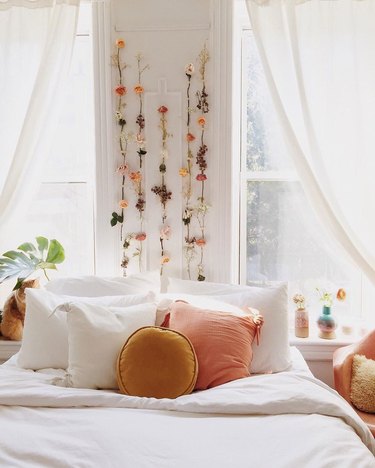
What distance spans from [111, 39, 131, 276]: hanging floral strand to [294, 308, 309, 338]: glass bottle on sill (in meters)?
1.00

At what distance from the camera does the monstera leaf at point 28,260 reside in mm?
2932

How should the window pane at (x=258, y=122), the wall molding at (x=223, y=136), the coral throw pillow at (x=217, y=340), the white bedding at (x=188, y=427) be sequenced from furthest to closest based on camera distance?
the window pane at (x=258, y=122)
the wall molding at (x=223, y=136)
the coral throw pillow at (x=217, y=340)
the white bedding at (x=188, y=427)

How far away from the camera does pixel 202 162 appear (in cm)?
305

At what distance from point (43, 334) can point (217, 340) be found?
808mm

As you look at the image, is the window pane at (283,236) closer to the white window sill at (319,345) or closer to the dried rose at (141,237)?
the white window sill at (319,345)

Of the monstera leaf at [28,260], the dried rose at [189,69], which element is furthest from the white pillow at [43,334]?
the dried rose at [189,69]

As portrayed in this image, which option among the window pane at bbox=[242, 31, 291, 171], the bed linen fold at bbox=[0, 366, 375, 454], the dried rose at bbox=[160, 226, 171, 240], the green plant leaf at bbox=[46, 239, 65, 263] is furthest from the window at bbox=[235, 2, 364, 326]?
the bed linen fold at bbox=[0, 366, 375, 454]

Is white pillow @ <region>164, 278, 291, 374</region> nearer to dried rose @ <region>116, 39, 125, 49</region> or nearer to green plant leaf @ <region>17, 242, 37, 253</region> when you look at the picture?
green plant leaf @ <region>17, 242, 37, 253</region>

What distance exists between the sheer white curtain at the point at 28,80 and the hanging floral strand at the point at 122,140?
263mm

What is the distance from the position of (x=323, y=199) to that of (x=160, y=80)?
1092 millimetres

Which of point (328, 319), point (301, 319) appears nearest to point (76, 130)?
point (301, 319)

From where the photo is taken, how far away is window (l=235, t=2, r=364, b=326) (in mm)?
3199

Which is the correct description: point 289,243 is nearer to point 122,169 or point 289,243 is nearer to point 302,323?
point 302,323

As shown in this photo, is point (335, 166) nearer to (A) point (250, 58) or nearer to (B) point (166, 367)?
(A) point (250, 58)
